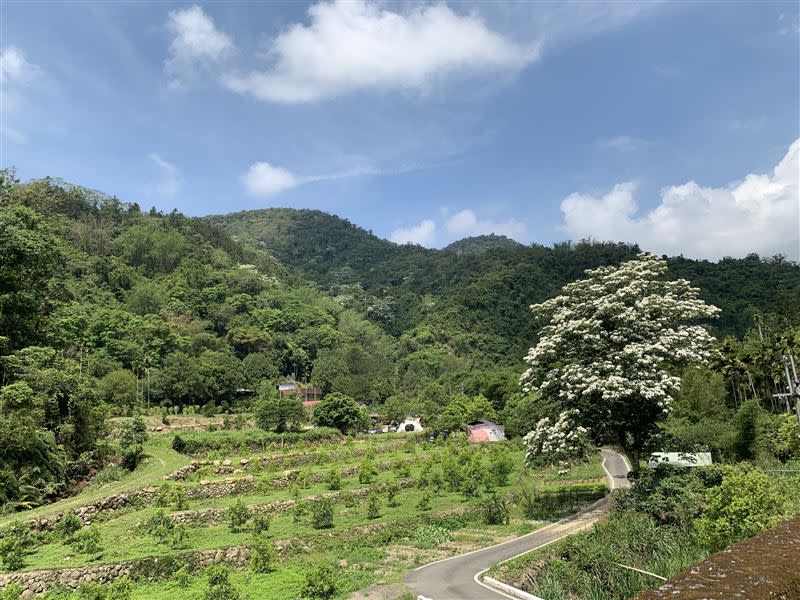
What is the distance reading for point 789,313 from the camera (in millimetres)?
65062

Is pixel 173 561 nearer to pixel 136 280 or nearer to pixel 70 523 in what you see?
pixel 70 523

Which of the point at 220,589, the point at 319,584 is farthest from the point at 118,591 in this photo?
the point at 319,584

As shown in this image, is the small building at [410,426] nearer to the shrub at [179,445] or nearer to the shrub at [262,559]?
the shrub at [179,445]

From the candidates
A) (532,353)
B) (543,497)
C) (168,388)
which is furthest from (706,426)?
(168,388)

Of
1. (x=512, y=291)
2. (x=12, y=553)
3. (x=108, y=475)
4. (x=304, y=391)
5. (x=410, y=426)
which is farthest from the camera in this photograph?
(x=512, y=291)

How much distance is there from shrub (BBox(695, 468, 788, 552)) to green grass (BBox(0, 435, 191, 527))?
76.2ft

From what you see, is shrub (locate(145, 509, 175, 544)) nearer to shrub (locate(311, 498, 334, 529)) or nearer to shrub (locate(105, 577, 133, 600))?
shrub (locate(311, 498, 334, 529))

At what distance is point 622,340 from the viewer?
62.2ft

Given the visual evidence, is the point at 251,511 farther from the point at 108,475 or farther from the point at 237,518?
the point at 108,475

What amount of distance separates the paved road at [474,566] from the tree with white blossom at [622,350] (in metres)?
3.36

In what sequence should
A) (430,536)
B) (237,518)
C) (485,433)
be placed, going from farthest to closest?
(485,433) → (237,518) → (430,536)

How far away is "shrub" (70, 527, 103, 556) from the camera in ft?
53.3

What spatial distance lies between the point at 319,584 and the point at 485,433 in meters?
42.4

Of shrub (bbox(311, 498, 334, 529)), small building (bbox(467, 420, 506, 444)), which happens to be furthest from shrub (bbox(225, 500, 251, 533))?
small building (bbox(467, 420, 506, 444))
